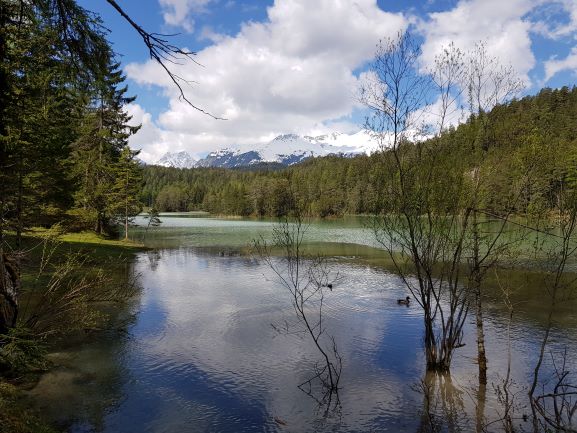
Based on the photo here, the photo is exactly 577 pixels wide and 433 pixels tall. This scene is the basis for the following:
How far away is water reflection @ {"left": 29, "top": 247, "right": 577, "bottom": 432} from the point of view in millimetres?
10094

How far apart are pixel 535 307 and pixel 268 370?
1416 centimetres

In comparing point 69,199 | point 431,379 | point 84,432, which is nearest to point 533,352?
point 431,379

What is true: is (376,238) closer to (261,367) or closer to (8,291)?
(261,367)

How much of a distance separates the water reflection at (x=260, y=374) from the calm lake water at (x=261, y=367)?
4 cm

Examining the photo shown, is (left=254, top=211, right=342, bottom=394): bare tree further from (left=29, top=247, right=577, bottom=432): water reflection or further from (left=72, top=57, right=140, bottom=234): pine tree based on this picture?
(left=72, top=57, right=140, bottom=234): pine tree

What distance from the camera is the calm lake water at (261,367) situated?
33.3ft

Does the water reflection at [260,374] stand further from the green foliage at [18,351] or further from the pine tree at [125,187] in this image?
the pine tree at [125,187]

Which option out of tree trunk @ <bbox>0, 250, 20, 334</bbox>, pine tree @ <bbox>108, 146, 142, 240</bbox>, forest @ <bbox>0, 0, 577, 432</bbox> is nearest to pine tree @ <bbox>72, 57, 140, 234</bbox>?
pine tree @ <bbox>108, 146, 142, 240</bbox>

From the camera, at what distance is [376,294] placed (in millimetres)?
23594

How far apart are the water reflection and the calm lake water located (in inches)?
1.6

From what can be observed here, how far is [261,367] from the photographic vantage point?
43.5 feet

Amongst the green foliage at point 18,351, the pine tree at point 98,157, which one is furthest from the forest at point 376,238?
the pine tree at point 98,157

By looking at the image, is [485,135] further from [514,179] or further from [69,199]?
[69,199]

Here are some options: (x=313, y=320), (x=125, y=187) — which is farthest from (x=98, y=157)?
(x=313, y=320)
